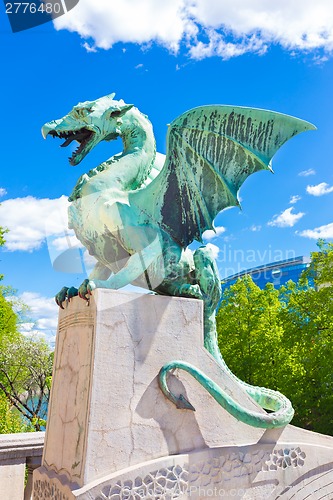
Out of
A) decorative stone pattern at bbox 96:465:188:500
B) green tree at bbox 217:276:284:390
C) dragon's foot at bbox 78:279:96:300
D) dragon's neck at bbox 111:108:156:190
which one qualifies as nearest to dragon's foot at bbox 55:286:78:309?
dragon's foot at bbox 78:279:96:300

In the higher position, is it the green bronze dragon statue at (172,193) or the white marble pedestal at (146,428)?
the green bronze dragon statue at (172,193)

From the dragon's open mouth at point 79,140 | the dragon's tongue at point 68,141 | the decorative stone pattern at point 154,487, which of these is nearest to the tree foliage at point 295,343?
the decorative stone pattern at point 154,487

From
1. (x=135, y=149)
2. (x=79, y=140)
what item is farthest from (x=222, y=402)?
(x=79, y=140)

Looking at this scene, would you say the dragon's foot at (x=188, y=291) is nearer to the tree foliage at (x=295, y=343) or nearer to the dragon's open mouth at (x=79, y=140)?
the dragon's open mouth at (x=79, y=140)

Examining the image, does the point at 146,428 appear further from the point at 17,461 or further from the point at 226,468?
the point at 17,461

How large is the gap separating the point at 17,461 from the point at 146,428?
1912 millimetres

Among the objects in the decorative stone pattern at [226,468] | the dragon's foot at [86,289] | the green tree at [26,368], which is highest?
the green tree at [26,368]

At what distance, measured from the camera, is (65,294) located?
167 inches

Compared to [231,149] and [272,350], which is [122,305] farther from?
[272,350]

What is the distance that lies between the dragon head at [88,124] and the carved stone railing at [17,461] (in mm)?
2937

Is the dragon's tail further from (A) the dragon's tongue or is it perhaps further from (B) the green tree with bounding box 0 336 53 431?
(B) the green tree with bounding box 0 336 53 431

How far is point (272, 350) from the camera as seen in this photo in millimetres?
15602

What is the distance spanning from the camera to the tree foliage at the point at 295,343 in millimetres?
13688

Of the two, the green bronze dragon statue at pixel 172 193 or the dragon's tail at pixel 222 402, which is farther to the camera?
the green bronze dragon statue at pixel 172 193
